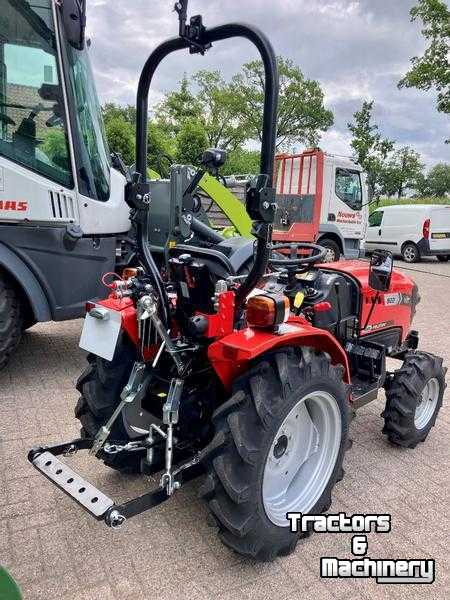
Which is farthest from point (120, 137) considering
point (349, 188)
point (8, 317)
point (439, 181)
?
point (439, 181)

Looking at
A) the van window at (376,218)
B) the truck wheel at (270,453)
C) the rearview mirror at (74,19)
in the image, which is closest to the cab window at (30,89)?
the rearview mirror at (74,19)

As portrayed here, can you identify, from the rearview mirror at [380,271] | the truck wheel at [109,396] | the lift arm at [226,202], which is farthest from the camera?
the lift arm at [226,202]

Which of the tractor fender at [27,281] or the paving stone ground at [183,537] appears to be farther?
the tractor fender at [27,281]

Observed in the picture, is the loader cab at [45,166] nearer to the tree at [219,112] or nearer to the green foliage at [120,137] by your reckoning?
the green foliage at [120,137]

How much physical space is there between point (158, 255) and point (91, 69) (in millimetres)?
2251

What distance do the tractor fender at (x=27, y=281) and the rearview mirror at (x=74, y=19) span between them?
1588mm

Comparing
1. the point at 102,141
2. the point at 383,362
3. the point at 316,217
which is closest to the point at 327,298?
the point at 383,362

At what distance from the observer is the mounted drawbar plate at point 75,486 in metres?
1.98

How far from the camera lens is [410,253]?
1409cm

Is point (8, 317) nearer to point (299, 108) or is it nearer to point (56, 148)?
point (56, 148)

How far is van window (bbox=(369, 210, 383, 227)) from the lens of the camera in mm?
15080

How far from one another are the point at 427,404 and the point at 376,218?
12.7m

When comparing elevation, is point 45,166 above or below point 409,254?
above

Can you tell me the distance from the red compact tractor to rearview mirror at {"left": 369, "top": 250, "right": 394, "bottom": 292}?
0.53 meters
